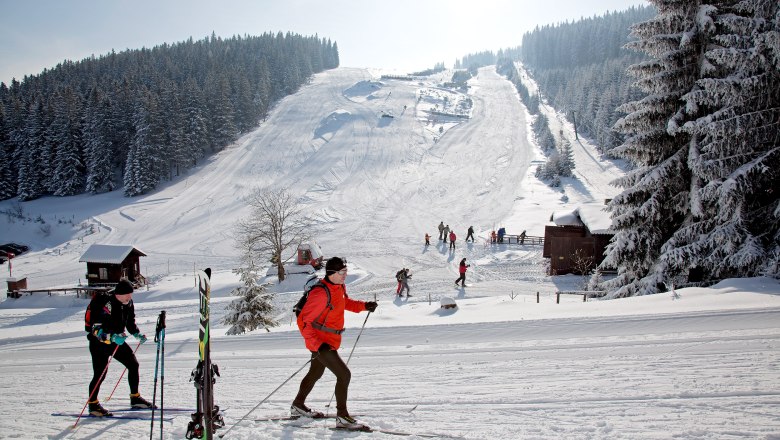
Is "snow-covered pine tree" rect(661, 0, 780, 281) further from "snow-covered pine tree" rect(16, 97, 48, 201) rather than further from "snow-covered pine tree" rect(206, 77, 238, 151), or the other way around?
"snow-covered pine tree" rect(16, 97, 48, 201)

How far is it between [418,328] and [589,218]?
19122mm

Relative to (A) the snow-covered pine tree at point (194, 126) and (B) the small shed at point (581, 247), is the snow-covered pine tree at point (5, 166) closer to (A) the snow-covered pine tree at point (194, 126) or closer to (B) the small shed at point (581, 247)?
(A) the snow-covered pine tree at point (194, 126)

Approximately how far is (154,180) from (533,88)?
114 meters

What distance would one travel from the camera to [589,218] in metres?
25.2

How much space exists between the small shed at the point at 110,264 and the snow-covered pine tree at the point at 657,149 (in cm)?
2952

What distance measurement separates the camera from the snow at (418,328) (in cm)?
530

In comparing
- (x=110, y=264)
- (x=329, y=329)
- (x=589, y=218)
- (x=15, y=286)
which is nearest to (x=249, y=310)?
(x=329, y=329)

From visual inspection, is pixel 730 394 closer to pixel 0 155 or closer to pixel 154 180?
pixel 154 180

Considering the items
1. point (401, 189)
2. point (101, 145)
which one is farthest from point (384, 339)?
point (101, 145)

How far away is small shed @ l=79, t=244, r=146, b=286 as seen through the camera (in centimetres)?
2950

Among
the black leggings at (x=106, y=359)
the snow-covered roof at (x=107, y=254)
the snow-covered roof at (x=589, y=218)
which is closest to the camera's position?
the black leggings at (x=106, y=359)

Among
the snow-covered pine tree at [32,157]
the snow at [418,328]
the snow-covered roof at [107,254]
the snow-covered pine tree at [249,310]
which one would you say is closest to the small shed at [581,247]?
the snow at [418,328]

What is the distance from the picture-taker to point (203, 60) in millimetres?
108000

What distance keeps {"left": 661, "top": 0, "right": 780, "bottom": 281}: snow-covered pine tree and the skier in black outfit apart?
12.1 m
